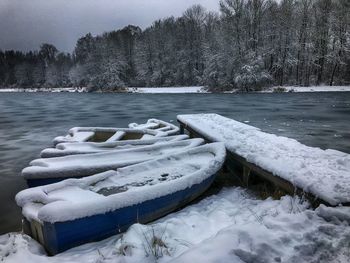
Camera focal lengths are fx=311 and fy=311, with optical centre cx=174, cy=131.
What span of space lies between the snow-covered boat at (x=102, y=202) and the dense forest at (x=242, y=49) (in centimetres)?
3115

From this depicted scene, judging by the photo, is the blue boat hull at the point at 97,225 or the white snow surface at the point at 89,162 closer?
the blue boat hull at the point at 97,225

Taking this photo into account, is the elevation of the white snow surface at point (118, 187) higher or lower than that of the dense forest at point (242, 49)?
lower

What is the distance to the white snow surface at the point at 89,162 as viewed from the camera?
5.08 metres

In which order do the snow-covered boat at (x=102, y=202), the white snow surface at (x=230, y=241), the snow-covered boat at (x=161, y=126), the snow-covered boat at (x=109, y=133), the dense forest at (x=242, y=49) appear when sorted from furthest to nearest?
the dense forest at (x=242, y=49) → the snow-covered boat at (x=161, y=126) → the snow-covered boat at (x=109, y=133) → the snow-covered boat at (x=102, y=202) → the white snow surface at (x=230, y=241)

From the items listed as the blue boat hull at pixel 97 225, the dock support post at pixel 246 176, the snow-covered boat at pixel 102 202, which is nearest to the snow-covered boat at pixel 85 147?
the snow-covered boat at pixel 102 202

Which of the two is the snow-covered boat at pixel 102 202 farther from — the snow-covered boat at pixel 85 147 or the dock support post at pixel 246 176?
the snow-covered boat at pixel 85 147

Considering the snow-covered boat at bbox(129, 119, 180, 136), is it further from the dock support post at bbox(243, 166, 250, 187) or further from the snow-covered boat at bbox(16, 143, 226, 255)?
the snow-covered boat at bbox(16, 143, 226, 255)

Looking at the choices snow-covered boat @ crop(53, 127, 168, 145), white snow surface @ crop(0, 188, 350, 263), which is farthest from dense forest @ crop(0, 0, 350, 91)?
white snow surface @ crop(0, 188, 350, 263)

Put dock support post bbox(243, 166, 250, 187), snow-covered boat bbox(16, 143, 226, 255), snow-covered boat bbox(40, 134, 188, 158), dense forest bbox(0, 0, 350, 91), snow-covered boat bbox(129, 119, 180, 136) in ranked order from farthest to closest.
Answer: dense forest bbox(0, 0, 350, 91) < snow-covered boat bbox(129, 119, 180, 136) < snow-covered boat bbox(40, 134, 188, 158) < dock support post bbox(243, 166, 250, 187) < snow-covered boat bbox(16, 143, 226, 255)

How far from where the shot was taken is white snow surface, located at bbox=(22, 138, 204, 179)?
16.7ft

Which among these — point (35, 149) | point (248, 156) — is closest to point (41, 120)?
point (35, 149)

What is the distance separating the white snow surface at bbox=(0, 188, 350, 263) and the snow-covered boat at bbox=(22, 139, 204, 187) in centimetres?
135

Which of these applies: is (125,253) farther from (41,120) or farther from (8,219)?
(41,120)

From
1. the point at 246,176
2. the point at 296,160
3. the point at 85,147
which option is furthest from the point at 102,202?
the point at 85,147
